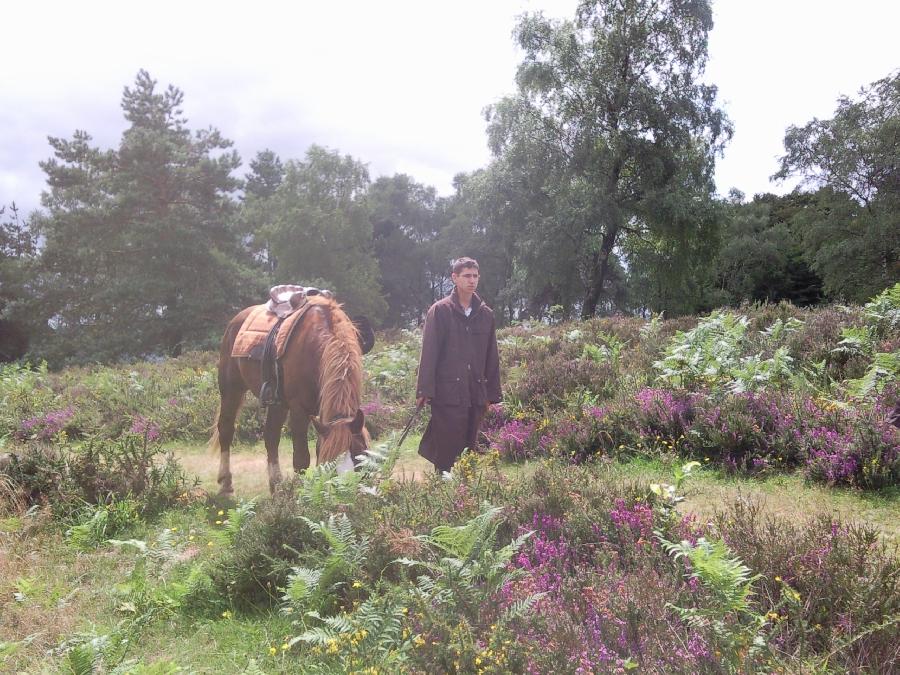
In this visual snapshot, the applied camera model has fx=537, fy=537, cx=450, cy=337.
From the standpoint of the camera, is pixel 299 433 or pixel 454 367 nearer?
pixel 454 367

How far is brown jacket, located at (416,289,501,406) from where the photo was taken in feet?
16.7

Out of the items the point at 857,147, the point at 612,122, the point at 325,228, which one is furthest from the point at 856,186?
the point at 325,228

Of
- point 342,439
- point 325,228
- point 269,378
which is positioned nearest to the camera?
point 342,439

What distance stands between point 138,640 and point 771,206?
203ft

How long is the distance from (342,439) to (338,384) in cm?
52

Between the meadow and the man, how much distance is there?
491mm

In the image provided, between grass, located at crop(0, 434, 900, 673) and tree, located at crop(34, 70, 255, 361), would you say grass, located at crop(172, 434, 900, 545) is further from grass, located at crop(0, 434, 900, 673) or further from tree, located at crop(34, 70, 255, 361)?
tree, located at crop(34, 70, 255, 361)

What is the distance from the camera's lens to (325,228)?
41844 mm

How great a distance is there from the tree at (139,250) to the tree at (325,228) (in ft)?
38.1

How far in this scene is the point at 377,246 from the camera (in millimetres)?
53344

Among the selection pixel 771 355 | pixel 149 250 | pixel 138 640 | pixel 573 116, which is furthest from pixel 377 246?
pixel 138 640

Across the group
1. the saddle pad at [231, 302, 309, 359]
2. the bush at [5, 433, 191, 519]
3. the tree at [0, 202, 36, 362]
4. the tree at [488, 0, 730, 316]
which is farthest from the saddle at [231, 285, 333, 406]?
the tree at [0, 202, 36, 362]

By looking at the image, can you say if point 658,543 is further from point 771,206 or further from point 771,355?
point 771,206

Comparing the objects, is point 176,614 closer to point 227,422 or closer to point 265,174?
point 227,422
